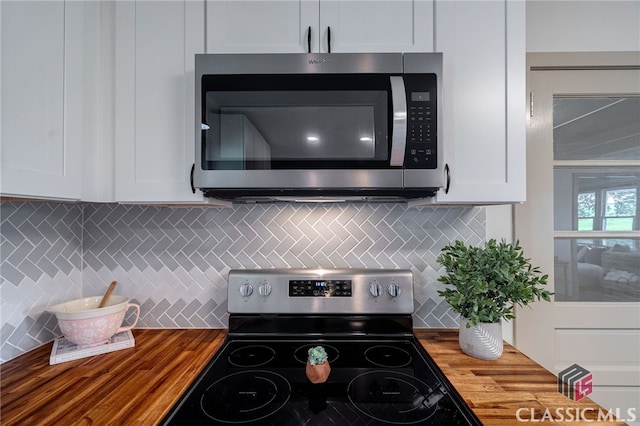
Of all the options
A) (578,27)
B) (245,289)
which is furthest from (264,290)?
(578,27)

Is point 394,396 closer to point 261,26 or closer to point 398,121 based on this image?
point 398,121

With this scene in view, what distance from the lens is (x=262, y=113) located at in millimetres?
951

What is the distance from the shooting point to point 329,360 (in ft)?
3.43

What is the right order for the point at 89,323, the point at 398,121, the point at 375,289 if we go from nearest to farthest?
the point at 398,121, the point at 89,323, the point at 375,289

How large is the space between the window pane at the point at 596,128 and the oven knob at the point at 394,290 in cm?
101

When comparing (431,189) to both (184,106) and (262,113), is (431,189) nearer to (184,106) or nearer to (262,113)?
(262,113)

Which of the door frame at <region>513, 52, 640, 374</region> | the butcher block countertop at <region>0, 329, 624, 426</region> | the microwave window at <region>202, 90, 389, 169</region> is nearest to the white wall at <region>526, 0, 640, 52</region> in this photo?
the door frame at <region>513, 52, 640, 374</region>

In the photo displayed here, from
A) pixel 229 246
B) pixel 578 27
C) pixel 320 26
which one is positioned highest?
pixel 578 27

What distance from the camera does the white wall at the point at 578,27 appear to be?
139 centimetres

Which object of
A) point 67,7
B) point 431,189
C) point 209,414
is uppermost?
point 67,7

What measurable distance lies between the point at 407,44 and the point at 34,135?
1.14 meters

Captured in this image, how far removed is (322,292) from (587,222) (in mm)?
1326

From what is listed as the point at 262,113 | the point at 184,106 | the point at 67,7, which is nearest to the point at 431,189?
the point at 262,113

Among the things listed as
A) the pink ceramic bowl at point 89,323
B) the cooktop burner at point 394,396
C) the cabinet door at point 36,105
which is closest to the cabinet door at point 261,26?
the cabinet door at point 36,105
